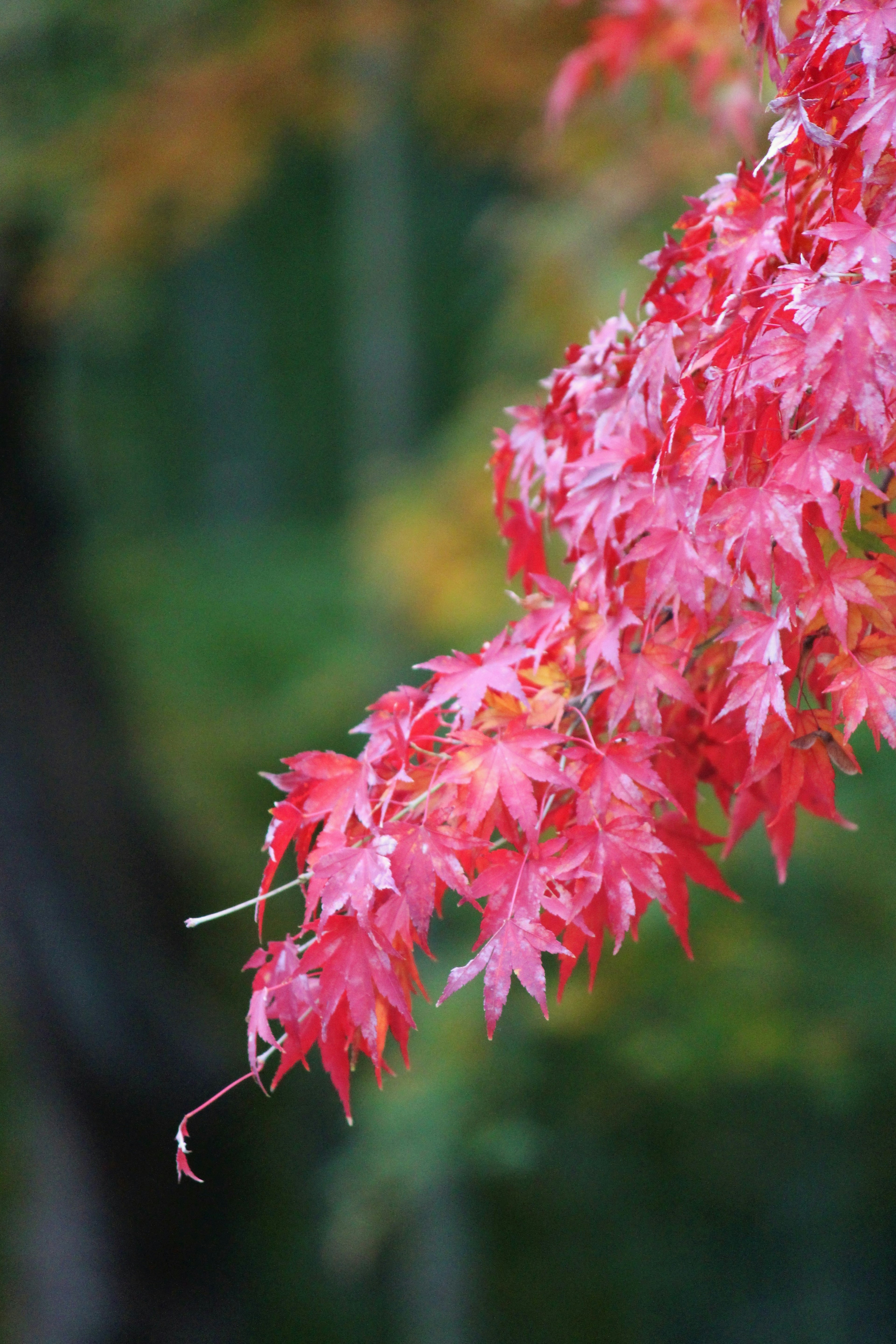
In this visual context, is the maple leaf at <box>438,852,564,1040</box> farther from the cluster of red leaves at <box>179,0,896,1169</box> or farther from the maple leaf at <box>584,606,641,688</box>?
the maple leaf at <box>584,606,641,688</box>

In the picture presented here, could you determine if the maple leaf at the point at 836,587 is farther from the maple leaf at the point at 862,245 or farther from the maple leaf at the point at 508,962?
the maple leaf at the point at 508,962

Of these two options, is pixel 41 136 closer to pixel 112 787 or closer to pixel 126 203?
pixel 126 203

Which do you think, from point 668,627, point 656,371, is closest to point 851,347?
point 656,371

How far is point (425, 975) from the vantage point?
133 inches

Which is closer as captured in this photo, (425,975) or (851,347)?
(851,347)

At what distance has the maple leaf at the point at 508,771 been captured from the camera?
892 millimetres

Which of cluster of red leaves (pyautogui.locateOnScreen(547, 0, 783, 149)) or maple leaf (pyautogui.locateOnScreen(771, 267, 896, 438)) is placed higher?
cluster of red leaves (pyautogui.locateOnScreen(547, 0, 783, 149))

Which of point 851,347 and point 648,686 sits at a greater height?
point 851,347

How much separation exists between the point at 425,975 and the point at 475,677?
259 centimetres

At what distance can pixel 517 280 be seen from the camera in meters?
3.26

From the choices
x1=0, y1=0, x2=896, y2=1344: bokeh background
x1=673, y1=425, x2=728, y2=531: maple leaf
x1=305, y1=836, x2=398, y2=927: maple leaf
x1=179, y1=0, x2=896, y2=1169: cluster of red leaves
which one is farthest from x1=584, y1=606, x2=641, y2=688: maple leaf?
x1=0, y1=0, x2=896, y2=1344: bokeh background

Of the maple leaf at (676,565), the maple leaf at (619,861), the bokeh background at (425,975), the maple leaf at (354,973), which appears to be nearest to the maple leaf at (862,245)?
the maple leaf at (676,565)

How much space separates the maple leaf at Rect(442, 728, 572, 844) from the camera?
89cm

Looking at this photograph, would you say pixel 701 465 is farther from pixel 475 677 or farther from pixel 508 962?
pixel 508 962
